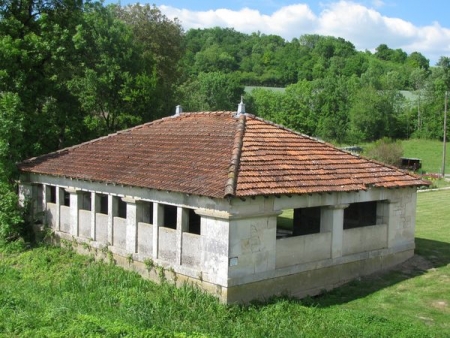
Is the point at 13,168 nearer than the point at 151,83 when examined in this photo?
Yes

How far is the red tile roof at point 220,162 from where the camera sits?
14.1 m

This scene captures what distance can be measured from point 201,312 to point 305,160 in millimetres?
5992

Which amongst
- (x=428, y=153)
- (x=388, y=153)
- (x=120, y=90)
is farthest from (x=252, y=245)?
(x=428, y=153)

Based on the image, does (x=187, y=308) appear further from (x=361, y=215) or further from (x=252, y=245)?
(x=361, y=215)

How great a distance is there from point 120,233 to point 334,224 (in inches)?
252

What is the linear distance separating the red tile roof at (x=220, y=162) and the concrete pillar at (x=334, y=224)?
0.73m

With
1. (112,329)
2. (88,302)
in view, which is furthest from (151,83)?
(112,329)

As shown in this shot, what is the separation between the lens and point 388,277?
653 inches

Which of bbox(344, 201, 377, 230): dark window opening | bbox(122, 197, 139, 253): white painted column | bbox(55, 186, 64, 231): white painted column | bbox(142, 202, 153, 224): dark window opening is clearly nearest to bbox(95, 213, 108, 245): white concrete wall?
bbox(122, 197, 139, 253): white painted column

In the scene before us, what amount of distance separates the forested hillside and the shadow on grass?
12266mm

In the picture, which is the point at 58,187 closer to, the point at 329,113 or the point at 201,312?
the point at 201,312

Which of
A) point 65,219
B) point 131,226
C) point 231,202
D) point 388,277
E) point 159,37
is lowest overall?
Answer: point 388,277

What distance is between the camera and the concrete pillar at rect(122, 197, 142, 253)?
1589cm

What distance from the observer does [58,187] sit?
19.1 m
